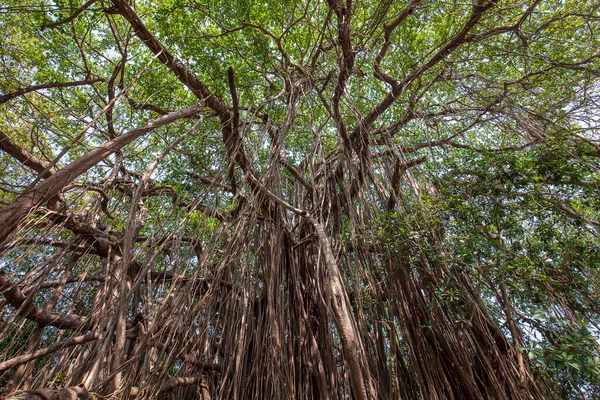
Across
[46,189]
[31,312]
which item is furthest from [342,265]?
[31,312]

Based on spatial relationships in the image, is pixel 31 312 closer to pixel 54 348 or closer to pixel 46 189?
pixel 54 348

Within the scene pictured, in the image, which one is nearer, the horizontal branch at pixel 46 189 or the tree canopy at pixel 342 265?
the horizontal branch at pixel 46 189

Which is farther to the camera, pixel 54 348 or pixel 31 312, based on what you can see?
pixel 31 312

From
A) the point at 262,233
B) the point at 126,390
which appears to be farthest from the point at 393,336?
the point at 126,390

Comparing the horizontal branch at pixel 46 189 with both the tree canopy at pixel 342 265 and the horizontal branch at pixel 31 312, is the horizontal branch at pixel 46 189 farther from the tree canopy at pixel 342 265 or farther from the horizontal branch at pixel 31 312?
the horizontal branch at pixel 31 312

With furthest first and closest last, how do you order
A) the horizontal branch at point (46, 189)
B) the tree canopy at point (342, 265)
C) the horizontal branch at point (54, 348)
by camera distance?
the horizontal branch at point (54, 348) → the tree canopy at point (342, 265) → the horizontal branch at point (46, 189)

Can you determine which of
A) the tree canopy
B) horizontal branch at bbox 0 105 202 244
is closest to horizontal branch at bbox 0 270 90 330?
the tree canopy

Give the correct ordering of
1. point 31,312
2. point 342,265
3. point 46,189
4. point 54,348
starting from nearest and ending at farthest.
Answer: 1. point 46,189
2. point 54,348
3. point 31,312
4. point 342,265

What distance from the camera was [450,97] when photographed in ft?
10.8

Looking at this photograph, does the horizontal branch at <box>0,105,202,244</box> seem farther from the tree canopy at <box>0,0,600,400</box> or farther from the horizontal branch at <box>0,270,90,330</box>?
the horizontal branch at <box>0,270,90,330</box>

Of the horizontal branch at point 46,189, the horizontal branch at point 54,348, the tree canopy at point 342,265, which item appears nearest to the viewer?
the horizontal branch at point 46,189

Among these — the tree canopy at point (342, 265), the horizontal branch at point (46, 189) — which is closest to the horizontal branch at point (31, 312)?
the tree canopy at point (342, 265)

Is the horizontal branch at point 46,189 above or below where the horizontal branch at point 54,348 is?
above

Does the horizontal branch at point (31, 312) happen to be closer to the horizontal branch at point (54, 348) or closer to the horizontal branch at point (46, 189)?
the horizontal branch at point (54, 348)
